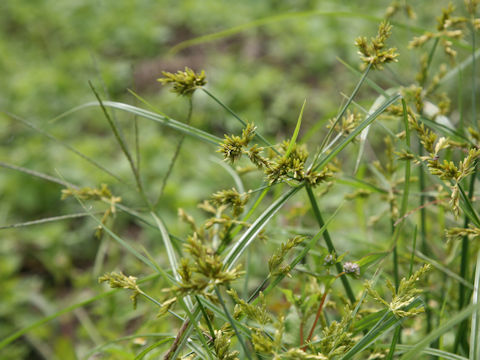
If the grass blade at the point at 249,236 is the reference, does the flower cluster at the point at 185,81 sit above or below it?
above

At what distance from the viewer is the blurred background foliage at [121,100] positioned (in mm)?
1860

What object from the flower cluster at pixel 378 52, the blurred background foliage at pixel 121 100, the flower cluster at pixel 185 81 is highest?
the flower cluster at pixel 378 52

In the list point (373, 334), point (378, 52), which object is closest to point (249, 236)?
point (373, 334)

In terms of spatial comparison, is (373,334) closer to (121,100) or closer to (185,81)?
(185,81)

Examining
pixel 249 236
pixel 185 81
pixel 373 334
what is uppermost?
pixel 185 81

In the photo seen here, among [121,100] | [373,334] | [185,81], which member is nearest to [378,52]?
[185,81]

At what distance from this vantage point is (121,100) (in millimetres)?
3273

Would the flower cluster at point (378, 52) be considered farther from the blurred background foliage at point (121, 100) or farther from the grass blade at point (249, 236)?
the blurred background foliage at point (121, 100)

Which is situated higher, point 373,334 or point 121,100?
point 373,334

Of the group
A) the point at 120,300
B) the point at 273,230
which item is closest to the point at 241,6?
the point at 120,300

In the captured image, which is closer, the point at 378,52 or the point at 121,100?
the point at 378,52

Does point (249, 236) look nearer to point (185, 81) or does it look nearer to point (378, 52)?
point (185, 81)

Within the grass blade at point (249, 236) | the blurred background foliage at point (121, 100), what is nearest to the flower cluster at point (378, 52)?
the grass blade at point (249, 236)

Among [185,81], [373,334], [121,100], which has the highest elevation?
[185,81]
